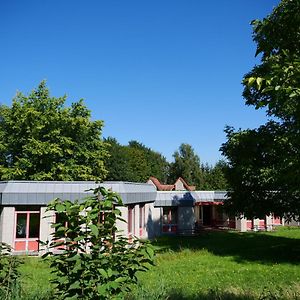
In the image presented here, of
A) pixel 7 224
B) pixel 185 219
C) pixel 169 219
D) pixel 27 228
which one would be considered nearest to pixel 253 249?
pixel 185 219

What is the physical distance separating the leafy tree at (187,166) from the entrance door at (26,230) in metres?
54.2

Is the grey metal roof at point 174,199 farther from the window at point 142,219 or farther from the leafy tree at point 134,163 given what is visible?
the leafy tree at point 134,163

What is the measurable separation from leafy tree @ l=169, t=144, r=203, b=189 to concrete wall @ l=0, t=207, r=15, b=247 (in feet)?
181

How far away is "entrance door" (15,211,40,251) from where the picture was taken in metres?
19.9

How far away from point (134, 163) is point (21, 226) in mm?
49246

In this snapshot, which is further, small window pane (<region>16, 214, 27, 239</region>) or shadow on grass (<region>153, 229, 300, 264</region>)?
small window pane (<region>16, 214, 27, 239</region>)

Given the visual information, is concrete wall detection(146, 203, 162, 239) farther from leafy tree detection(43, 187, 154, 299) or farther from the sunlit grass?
leafy tree detection(43, 187, 154, 299)

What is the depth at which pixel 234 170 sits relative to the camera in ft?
63.7

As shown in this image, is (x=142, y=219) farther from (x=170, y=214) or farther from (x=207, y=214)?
(x=207, y=214)

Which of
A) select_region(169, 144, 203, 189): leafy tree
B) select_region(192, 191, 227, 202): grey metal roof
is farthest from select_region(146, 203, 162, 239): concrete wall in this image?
select_region(169, 144, 203, 189): leafy tree

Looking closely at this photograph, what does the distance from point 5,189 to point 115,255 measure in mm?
17339

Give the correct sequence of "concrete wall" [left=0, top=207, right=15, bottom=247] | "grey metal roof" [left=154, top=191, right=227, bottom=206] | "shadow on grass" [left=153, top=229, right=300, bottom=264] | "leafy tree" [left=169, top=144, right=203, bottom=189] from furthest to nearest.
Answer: "leafy tree" [left=169, top=144, right=203, bottom=189] → "grey metal roof" [left=154, top=191, right=227, bottom=206] → "concrete wall" [left=0, top=207, right=15, bottom=247] → "shadow on grass" [left=153, top=229, right=300, bottom=264]

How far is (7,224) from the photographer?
19516 mm

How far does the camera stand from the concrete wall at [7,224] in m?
19.4
